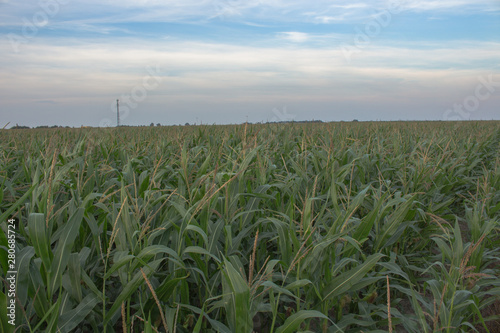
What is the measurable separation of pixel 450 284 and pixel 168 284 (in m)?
1.43

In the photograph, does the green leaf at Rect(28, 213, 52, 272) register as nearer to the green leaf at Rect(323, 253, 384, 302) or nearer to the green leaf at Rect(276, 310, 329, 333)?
the green leaf at Rect(276, 310, 329, 333)

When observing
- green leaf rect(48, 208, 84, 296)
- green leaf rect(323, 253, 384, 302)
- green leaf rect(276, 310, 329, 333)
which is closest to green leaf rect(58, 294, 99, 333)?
green leaf rect(48, 208, 84, 296)

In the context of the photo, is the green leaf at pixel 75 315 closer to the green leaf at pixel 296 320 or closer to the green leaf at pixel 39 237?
the green leaf at pixel 39 237

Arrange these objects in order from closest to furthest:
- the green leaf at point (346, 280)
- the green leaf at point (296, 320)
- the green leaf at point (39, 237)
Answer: the green leaf at point (296, 320), the green leaf at point (39, 237), the green leaf at point (346, 280)

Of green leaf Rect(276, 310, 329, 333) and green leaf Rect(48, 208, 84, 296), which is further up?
green leaf Rect(48, 208, 84, 296)

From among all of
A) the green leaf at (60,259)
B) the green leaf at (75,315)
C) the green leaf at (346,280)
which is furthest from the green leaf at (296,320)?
the green leaf at (60,259)

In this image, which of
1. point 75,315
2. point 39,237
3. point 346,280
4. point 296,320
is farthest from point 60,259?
point 346,280

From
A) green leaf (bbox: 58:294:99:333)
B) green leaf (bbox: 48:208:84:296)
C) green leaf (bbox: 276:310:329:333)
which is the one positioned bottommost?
green leaf (bbox: 58:294:99:333)

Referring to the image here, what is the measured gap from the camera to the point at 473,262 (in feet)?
7.49

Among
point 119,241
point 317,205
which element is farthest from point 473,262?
point 119,241

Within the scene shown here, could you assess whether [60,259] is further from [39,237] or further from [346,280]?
[346,280]

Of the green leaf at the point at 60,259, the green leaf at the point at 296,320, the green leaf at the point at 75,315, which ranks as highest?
the green leaf at the point at 60,259

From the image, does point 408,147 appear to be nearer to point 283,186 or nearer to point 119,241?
point 283,186

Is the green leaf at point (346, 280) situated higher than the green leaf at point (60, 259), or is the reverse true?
the green leaf at point (60, 259)
